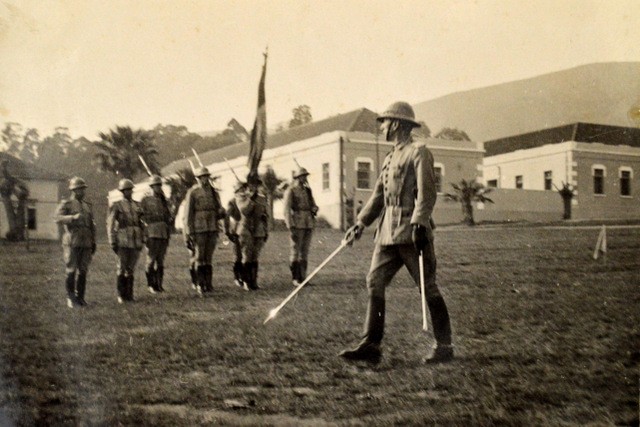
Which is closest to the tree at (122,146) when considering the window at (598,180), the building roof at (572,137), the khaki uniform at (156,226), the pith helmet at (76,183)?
the pith helmet at (76,183)

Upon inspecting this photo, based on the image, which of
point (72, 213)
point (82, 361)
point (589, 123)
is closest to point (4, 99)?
point (72, 213)

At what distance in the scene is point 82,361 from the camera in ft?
10.3

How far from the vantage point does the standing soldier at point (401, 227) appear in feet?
10.3

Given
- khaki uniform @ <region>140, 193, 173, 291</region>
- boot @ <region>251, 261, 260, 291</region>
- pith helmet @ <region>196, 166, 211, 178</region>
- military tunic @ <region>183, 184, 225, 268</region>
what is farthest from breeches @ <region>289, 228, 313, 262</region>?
khaki uniform @ <region>140, 193, 173, 291</region>

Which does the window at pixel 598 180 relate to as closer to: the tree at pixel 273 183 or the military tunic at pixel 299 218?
the military tunic at pixel 299 218

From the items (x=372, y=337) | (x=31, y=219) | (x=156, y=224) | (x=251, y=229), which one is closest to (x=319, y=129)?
(x=372, y=337)

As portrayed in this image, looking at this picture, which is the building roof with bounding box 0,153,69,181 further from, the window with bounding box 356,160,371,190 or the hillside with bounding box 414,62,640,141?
the hillside with bounding box 414,62,640,141

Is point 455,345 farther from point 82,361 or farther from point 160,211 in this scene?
point 160,211

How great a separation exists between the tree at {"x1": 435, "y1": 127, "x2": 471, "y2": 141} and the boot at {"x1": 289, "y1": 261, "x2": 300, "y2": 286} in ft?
4.07

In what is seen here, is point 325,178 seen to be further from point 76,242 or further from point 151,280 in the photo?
point 76,242

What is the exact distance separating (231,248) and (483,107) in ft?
9.36

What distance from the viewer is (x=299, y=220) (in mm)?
4695

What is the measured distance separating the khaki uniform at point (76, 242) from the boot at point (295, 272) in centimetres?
124

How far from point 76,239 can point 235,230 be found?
1790 millimetres
